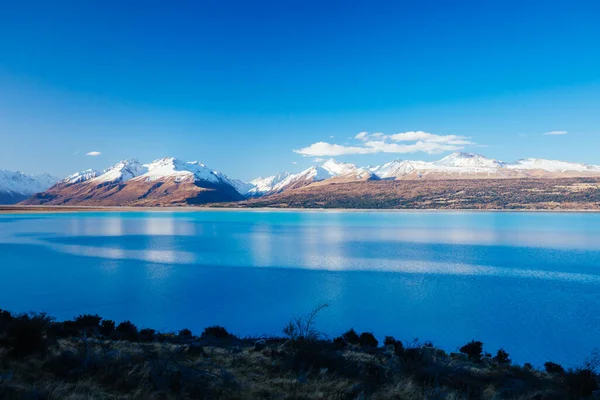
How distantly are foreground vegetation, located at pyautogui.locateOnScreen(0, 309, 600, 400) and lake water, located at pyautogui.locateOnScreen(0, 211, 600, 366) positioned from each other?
5681mm

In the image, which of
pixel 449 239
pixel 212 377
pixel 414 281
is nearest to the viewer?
pixel 212 377

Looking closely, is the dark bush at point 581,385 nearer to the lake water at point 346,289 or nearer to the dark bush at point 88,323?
the lake water at point 346,289

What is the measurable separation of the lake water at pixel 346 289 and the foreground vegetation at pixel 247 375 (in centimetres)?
568

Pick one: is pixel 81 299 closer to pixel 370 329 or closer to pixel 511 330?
pixel 370 329

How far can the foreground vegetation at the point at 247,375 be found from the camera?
616 cm

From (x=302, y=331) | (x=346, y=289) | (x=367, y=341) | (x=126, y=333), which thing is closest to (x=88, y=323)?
(x=126, y=333)

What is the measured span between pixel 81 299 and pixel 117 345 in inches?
506

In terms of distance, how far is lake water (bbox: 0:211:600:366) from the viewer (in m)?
16.0

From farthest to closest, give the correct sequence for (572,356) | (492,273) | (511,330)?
(492,273) < (511,330) < (572,356)

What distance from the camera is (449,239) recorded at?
1975 inches

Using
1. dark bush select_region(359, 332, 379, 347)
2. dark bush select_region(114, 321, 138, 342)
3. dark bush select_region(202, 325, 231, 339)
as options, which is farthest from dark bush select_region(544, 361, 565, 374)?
dark bush select_region(114, 321, 138, 342)

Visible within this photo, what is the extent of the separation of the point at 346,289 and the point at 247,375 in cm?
1551

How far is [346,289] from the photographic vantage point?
22766 mm

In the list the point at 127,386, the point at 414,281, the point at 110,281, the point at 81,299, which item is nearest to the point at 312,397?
the point at 127,386
